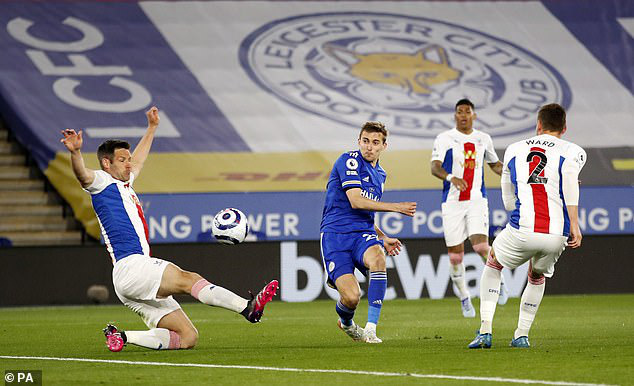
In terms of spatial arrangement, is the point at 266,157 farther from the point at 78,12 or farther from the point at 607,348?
the point at 607,348

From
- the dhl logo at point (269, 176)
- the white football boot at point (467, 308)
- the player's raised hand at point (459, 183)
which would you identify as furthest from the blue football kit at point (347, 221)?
the dhl logo at point (269, 176)

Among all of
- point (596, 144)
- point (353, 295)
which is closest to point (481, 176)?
point (353, 295)

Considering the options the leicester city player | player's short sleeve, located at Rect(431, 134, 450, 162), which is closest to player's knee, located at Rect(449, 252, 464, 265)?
player's short sleeve, located at Rect(431, 134, 450, 162)

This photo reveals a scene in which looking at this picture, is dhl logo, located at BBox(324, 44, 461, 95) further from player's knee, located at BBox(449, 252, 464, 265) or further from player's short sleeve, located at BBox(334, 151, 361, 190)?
player's short sleeve, located at BBox(334, 151, 361, 190)

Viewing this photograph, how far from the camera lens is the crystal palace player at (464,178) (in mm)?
12578

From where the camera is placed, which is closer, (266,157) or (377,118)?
(266,157)

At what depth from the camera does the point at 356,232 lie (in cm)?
900

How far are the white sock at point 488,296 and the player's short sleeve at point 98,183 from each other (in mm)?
2751

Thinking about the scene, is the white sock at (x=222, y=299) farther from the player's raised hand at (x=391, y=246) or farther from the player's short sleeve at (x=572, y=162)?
the player's short sleeve at (x=572, y=162)

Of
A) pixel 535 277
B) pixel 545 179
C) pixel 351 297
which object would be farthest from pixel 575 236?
pixel 351 297

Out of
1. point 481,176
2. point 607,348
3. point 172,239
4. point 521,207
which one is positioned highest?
point 521,207

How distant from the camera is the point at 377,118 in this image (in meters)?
19.8

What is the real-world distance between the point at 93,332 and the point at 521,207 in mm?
4532

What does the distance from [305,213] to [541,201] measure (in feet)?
31.6
